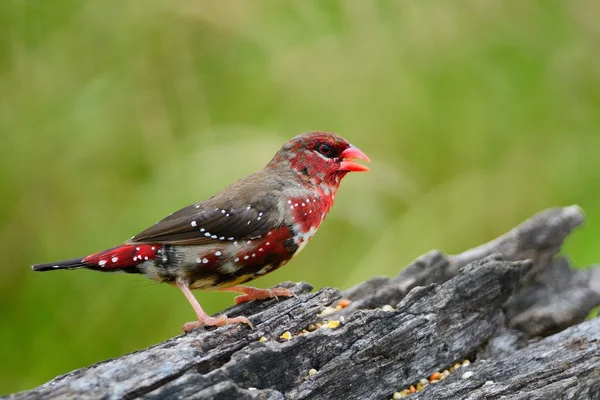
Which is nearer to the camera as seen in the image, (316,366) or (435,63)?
(316,366)

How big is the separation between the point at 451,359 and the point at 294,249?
3.06ft

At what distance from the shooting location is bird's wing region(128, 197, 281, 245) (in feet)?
11.3

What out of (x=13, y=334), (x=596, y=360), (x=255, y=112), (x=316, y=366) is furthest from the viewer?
(x=255, y=112)

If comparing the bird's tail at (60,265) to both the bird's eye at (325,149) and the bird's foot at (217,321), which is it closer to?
the bird's foot at (217,321)

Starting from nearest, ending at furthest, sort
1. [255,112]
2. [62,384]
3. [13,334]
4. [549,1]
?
[62,384], [13,334], [255,112], [549,1]

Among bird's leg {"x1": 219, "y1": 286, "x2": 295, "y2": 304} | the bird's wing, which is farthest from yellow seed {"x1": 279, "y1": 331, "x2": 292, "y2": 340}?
the bird's wing

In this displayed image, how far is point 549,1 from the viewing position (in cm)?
602

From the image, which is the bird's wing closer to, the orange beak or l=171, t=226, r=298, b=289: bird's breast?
l=171, t=226, r=298, b=289: bird's breast

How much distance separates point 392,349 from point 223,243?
3.13 ft

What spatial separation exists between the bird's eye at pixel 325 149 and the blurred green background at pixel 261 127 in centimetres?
141

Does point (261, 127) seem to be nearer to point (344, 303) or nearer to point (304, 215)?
point (304, 215)

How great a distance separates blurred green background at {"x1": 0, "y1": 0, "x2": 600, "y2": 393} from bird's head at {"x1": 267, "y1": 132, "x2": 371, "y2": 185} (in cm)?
134

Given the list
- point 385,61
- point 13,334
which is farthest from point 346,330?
point 385,61

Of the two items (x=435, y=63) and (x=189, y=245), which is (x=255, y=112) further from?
(x=189, y=245)
